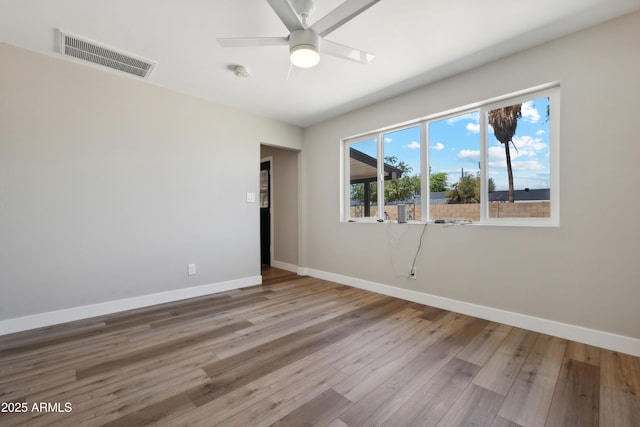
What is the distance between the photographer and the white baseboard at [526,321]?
78.7 inches

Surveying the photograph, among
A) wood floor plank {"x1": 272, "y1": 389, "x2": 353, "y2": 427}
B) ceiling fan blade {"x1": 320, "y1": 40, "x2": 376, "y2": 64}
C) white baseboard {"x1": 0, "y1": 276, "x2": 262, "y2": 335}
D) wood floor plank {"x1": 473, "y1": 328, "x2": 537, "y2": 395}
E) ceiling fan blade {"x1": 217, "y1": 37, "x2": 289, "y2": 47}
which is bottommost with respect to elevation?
wood floor plank {"x1": 473, "y1": 328, "x2": 537, "y2": 395}

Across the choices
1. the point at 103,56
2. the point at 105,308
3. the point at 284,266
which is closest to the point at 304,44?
the point at 103,56

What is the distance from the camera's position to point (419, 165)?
3289mm

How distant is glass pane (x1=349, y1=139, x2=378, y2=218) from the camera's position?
12.6 feet

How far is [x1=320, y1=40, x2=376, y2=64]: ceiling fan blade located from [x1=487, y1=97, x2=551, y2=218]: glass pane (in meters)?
1.62

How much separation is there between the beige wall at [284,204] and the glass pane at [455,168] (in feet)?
7.97

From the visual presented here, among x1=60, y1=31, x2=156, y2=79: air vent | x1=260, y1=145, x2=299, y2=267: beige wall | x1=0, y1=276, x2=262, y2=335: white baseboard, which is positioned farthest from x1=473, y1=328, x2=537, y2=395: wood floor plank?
x1=60, y1=31, x2=156, y2=79: air vent

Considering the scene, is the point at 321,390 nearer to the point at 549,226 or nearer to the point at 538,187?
the point at 549,226

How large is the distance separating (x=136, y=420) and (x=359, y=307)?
7.09ft

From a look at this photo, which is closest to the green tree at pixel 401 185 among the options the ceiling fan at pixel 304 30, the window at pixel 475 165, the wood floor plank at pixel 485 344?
the window at pixel 475 165

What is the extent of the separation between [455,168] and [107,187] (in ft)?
12.5

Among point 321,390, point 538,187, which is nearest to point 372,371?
point 321,390

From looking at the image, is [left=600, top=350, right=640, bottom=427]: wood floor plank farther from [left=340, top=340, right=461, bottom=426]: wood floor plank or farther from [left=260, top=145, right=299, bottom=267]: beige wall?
[left=260, top=145, right=299, bottom=267]: beige wall

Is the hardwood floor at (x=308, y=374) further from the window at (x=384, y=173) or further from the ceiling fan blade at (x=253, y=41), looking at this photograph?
the ceiling fan blade at (x=253, y=41)
